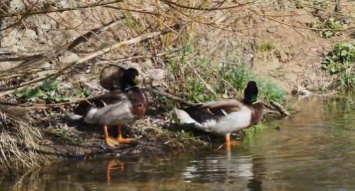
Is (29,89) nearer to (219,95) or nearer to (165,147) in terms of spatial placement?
(165,147)

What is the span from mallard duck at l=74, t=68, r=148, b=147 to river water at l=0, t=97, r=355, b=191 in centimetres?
62

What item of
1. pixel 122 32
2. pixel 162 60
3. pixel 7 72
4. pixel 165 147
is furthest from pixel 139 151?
pixel 122 32

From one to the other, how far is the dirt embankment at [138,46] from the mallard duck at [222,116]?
289 mm

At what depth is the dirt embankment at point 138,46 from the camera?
358 inches

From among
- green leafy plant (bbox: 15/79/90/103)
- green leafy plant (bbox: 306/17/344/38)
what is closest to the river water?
green leafy plant (bbox: 15/79/90/103)

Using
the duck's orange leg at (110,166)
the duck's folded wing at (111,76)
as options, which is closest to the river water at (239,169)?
the duck's orange leg at (110,166)

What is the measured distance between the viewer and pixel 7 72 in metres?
9.08

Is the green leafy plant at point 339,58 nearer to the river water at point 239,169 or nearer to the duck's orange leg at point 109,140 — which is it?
the river water at point 239,169

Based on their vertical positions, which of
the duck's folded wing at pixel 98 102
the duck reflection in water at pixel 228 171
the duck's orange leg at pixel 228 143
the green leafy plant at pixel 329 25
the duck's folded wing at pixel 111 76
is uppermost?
Answer: the green leafy plant at pixel 329 25

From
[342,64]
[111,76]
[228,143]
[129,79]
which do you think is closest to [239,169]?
[228,143]

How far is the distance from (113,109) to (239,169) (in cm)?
189

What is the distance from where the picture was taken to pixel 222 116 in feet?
34.6

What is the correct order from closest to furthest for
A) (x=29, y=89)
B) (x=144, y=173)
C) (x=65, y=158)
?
(x=144, y=173), (x=65, y=158), (x=29, y=89)

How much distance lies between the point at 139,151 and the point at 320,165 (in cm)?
209
